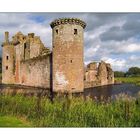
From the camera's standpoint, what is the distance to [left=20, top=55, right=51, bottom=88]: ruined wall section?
42.6 ft

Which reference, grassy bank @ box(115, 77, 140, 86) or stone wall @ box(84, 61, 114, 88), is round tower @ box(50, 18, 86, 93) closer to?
stone wall @ box(84, 61, 114, 88)

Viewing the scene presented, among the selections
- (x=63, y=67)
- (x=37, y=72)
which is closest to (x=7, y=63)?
(x=37, y=72)

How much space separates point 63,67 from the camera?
11992mm

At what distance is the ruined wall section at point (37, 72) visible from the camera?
12973 mm

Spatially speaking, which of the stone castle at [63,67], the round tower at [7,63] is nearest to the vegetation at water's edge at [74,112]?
the stone castle at [63,67]

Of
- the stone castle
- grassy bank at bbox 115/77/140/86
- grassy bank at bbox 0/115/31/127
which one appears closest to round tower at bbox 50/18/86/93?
the stone castle

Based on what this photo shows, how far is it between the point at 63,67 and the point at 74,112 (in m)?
4.18

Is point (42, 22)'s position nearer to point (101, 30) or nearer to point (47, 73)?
point (101, 30)

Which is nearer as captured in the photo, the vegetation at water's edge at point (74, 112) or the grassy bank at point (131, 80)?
the vegetation at water's edge at point (74, 112)

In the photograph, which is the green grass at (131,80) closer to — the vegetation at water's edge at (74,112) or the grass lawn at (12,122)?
the vegetation at water's edge at (74,112)

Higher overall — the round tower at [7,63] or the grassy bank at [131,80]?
the round tower at [7,63]

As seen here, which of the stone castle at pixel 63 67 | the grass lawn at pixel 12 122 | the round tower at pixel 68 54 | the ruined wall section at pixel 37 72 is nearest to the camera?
the grass lawn at pixel 12 122

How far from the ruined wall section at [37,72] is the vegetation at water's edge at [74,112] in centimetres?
400
